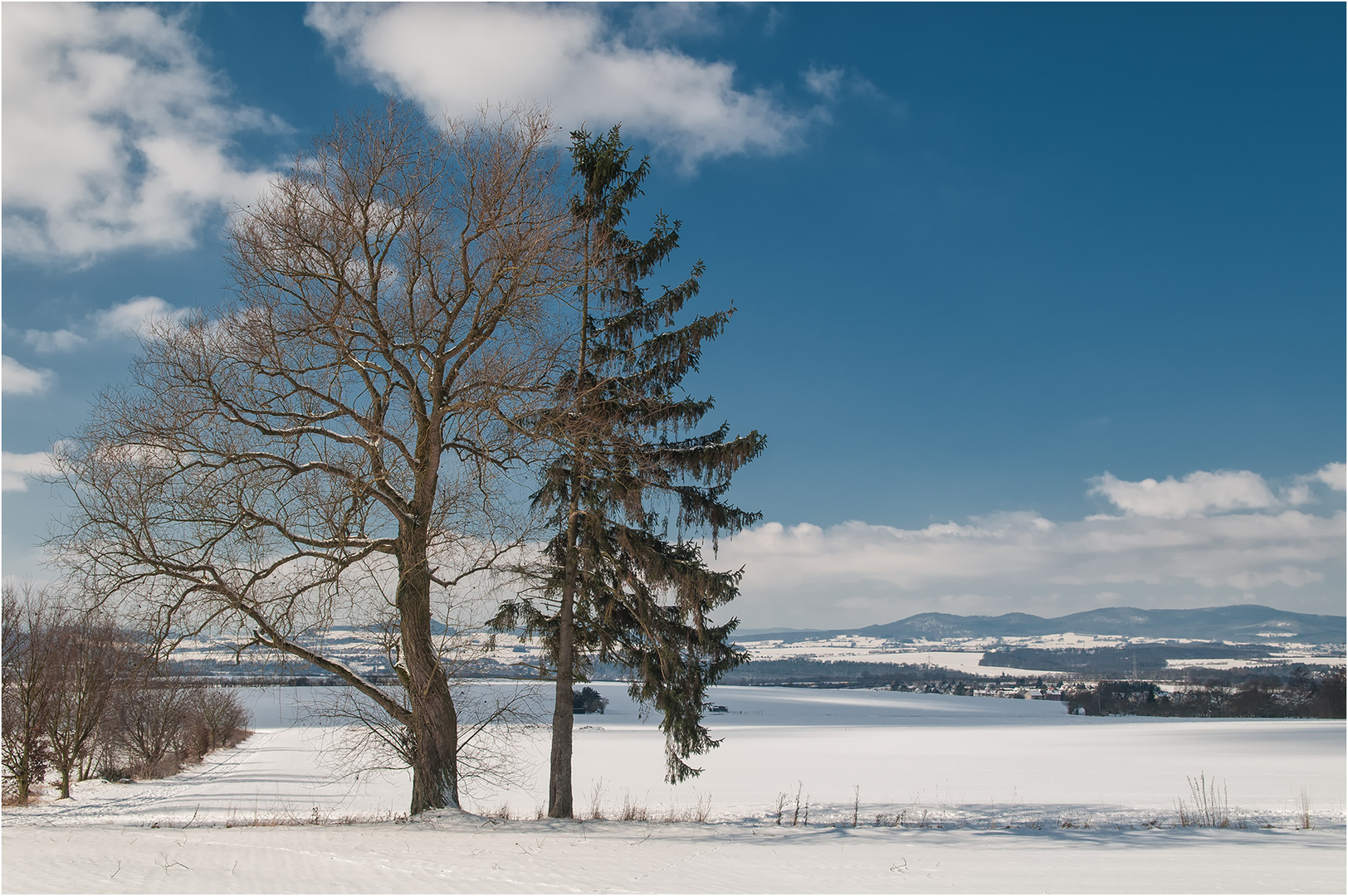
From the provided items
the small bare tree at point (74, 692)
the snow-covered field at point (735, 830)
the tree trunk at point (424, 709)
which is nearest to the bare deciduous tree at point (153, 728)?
the snow-covered field at point (735, 830)

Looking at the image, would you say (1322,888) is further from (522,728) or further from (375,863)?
(522,728)

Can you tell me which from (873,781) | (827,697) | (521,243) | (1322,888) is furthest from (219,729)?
(827,697)

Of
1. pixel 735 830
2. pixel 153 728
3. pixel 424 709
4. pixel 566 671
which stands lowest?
pixel 153 728

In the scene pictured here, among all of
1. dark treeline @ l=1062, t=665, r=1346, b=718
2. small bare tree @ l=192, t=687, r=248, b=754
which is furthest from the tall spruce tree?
dark treeline @ l=1062, t=665, r=1346, b=718

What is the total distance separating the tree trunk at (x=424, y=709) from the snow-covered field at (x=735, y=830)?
2.06 feet

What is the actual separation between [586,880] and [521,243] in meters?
9.49

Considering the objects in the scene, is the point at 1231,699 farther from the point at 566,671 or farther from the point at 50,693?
the point at 50,693

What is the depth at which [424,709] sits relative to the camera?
1302 cm

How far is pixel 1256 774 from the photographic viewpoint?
37375 mm

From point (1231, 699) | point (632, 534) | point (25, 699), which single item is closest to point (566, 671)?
point (632, 534)

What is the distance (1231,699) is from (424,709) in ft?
383

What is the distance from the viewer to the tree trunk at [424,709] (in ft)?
42.4

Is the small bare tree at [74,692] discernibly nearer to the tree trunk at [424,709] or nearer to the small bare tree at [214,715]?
the small bare tree at [214,715]

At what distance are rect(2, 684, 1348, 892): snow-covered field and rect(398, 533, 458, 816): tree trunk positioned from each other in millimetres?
627
